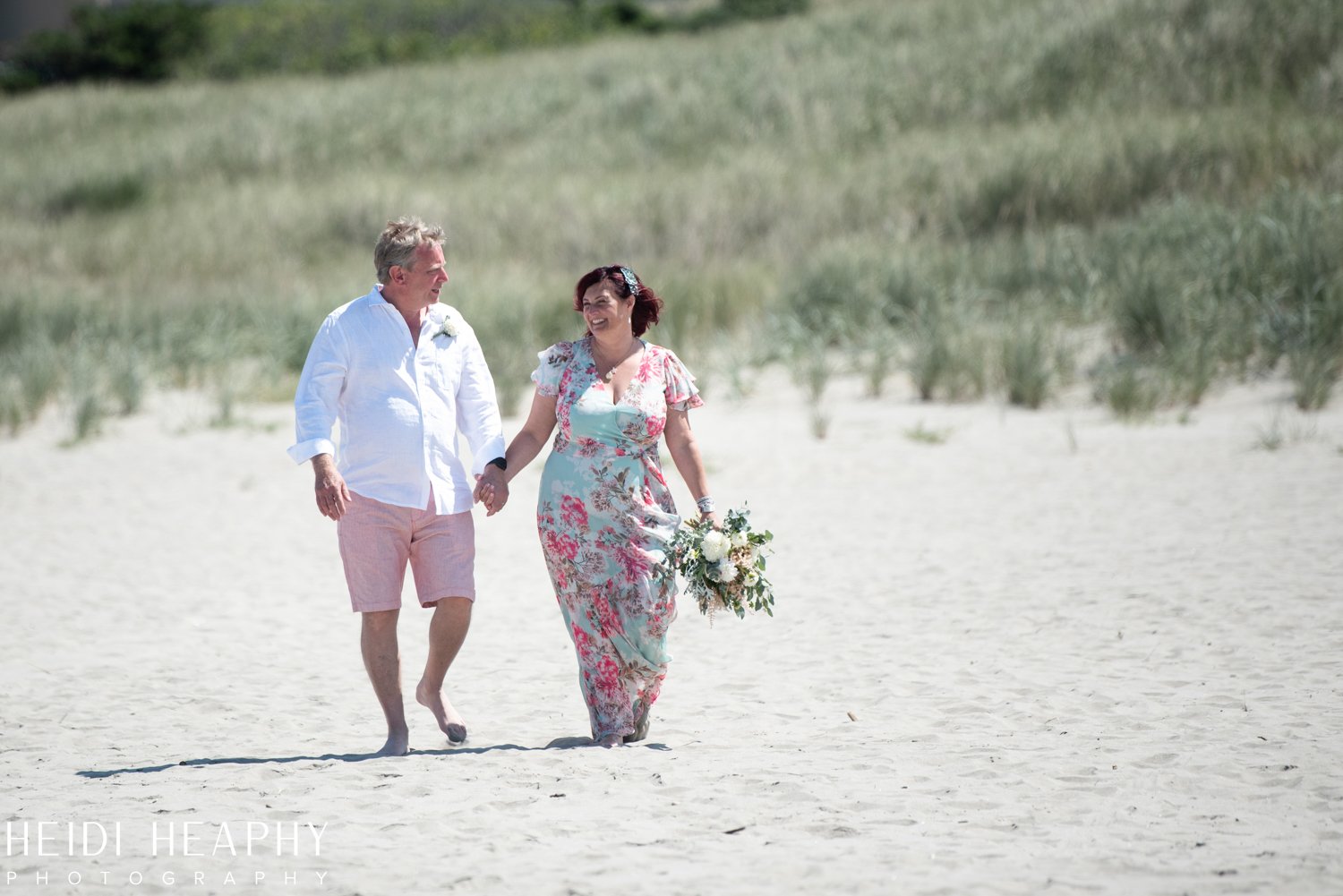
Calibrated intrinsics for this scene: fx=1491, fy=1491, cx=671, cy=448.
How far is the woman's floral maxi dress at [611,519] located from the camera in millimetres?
4910

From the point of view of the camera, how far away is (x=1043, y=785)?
4.50 m

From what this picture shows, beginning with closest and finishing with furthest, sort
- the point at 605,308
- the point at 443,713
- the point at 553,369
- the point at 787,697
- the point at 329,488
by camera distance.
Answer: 1. the point at 329,488
2. the point at 605,308
3. the point at 553,369
4. the point at 443,713
5. the point at 787,697

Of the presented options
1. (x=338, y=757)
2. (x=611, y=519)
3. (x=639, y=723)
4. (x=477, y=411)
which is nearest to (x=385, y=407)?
(x=477, y=411)

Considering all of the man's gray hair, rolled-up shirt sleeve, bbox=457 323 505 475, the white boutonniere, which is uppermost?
the man's gray hair

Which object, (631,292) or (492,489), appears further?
(631,292)

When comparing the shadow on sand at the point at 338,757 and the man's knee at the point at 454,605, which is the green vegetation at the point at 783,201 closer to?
the shadow on sand at the point at 338,757

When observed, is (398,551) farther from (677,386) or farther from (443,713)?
(677,386)

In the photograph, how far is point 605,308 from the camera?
4.91 metres

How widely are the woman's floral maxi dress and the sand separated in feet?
1.06

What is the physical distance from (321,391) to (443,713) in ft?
4.05

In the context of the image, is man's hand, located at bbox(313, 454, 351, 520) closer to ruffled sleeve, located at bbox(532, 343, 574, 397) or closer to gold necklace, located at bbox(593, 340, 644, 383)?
ruffled sleeve, located at bbox(532, 343, 574, 397)

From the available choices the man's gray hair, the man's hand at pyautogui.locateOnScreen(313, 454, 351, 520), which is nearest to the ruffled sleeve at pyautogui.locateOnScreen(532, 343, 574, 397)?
the man's gray hair

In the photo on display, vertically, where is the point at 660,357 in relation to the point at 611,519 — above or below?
above

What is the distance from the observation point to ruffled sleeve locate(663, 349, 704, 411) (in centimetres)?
503
